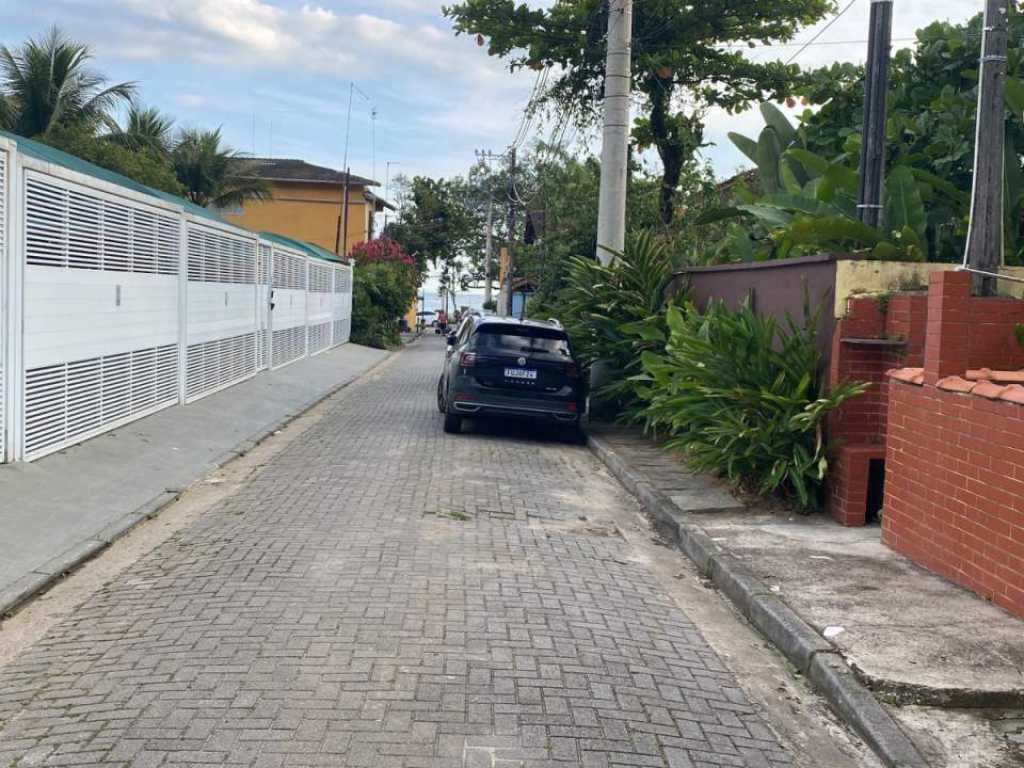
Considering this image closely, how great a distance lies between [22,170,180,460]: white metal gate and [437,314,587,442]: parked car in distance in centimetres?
383

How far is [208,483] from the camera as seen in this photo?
10688 millimetres

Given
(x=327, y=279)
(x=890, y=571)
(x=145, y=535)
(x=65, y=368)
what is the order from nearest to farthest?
(x=890, y=571) → (x=145, y=535) → (x=65, y=368) → (x=327, y=279)

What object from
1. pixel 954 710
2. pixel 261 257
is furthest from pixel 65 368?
pixel 261 257

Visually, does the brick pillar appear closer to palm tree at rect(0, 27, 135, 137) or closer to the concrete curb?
the concrete curb

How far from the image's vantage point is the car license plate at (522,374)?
14.2 meters

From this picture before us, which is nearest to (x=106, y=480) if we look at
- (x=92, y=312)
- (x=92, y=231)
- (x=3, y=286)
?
(x=3, y=286)

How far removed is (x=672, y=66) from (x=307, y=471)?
605 inches

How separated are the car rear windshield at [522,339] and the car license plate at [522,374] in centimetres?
29

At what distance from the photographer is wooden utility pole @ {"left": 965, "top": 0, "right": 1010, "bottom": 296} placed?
7.60 metres

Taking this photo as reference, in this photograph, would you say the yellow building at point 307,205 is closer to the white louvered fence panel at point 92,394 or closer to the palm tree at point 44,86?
the palm tree at point 44,86

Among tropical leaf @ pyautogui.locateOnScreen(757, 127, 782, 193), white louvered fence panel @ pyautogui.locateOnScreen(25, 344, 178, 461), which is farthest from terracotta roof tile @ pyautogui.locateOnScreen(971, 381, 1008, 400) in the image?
white louvered fence panel @ pyautogui.locateOnScreen(25, 344, 178, 461)

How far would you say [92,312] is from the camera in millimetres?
11195

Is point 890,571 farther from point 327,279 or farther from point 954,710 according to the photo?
point 327,279

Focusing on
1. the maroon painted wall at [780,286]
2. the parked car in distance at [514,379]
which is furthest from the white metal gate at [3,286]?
the maroon painted wall at [780,286]
